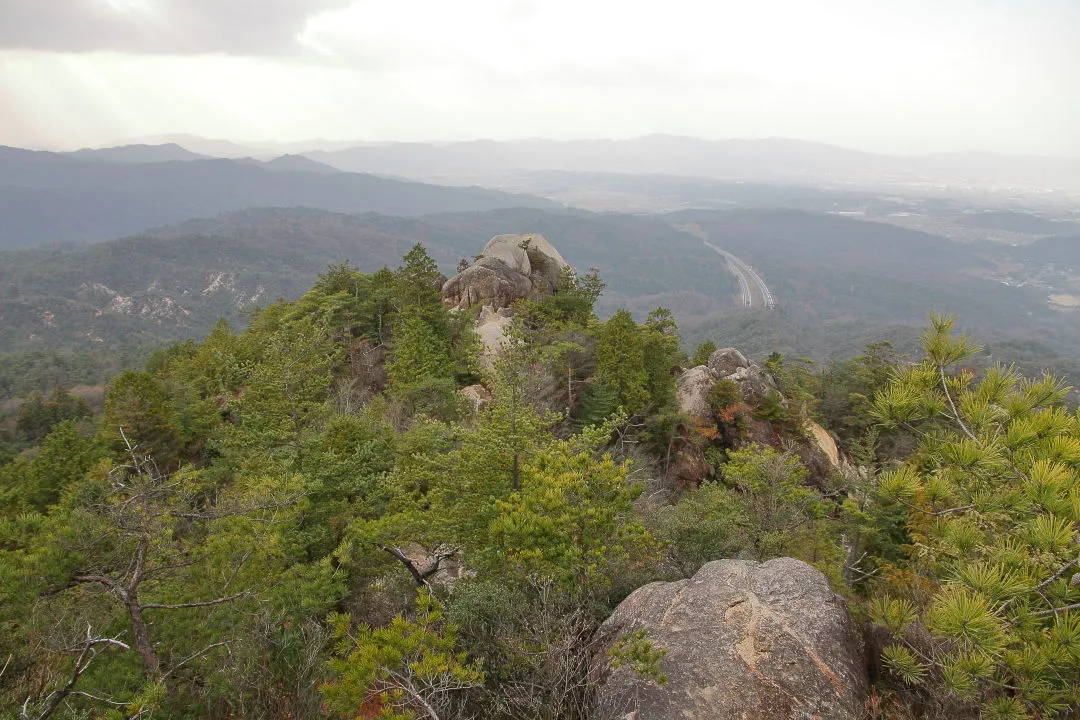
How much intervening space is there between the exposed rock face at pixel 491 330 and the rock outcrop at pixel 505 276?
0.99 meters

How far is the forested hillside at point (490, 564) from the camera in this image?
562cm

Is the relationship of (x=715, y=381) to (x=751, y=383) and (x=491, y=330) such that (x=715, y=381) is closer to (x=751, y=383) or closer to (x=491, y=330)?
(x=751, y=383)

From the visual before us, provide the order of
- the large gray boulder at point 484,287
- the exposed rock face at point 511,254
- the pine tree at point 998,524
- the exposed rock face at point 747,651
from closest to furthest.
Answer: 1. the pine tree at point 998,524
2. the exposed rock face at point 747,651
3. the large gray boulder at point 484,287
4. the exposed rock face at point 511,254

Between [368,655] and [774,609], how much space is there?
601 cm

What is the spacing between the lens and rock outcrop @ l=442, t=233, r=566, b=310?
1523 inches

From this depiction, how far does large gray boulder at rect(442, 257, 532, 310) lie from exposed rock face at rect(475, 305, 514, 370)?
1045 mm

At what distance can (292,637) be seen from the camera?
9.38m

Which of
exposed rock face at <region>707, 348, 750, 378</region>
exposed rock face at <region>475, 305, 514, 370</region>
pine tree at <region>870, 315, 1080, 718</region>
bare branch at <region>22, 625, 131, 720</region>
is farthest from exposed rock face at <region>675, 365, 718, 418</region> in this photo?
bare branch at <region>22, 625, 131, 720</region>

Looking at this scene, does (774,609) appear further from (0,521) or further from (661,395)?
(661,395)

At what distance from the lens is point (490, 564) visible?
33.0 feet

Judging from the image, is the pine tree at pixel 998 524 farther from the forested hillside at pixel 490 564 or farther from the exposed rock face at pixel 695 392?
the exposed rock face at pixel 695 392

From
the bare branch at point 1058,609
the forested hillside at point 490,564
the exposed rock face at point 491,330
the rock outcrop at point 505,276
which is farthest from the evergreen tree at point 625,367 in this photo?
the bare branch at point 1058,609

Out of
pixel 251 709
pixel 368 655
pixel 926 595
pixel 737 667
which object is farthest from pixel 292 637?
pixel 926 595

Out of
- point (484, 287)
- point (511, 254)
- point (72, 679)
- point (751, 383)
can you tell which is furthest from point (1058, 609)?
point (511, 254)
